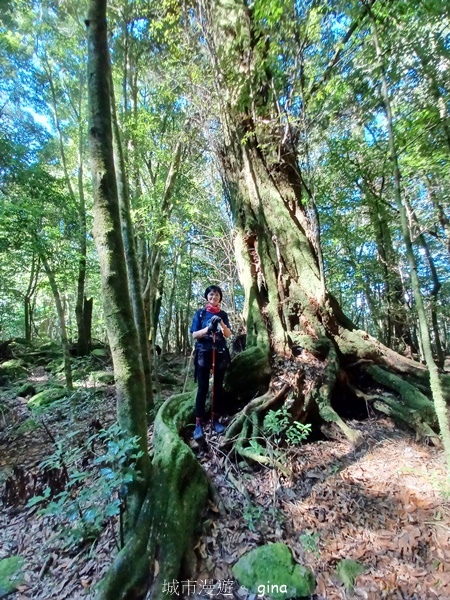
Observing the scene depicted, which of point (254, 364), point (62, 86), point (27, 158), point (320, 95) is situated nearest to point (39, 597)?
point (254, 364)

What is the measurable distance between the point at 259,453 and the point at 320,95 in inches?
201

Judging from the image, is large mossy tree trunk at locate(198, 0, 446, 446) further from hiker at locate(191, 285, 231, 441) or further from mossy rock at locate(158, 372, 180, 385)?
mossy rock at locate(158, 372, 180, 385)

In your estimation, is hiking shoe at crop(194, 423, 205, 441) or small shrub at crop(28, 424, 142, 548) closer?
small shrub at crop(28, 424, 142, 548)

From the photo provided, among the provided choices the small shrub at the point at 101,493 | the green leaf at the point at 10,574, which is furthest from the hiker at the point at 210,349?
the green leaf at the point at 10,574

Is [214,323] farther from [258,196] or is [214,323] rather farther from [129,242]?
[258,196]

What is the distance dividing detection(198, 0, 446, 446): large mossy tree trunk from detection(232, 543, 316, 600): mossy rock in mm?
1218

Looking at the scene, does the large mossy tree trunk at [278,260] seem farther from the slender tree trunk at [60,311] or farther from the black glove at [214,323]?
the slender tree trunk at [60,311]

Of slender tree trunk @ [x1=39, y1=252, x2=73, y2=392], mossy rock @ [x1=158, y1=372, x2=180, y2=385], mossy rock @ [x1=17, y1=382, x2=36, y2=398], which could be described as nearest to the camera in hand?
slender tree trunk @ [x1=39, y1=252, x2=73, y2=392]

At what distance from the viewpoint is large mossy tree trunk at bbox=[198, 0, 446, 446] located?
4359 mm

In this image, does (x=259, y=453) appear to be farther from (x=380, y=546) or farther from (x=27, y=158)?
(x=27, y=158)

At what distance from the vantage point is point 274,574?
2453mm

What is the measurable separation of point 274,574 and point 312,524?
631 mm

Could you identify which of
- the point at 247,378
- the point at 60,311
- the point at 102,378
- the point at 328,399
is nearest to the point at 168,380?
the point at 102,378

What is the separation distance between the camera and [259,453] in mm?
3572
